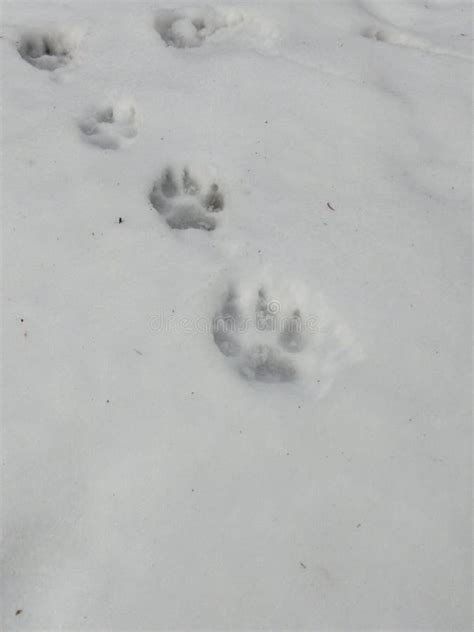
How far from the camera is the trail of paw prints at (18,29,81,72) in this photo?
234 cm

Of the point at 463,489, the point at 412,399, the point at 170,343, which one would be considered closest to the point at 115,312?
the point at 170,343

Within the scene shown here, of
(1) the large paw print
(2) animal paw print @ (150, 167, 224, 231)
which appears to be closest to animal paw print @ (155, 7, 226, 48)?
(2) animal paw print @ (150, 167, 224, 231)

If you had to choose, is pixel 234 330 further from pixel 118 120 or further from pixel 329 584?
pixel 118 120

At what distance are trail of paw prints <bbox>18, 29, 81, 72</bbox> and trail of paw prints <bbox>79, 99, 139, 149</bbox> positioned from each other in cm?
36

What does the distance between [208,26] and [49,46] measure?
68 cm

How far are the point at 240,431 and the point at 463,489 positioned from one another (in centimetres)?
57

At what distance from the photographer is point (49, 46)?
7.91ft

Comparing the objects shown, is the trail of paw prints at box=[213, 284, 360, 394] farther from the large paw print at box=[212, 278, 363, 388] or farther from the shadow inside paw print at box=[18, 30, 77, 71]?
the shadow inside paw print at box=[18, 30, 77, 71]

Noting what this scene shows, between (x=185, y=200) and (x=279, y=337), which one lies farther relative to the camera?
(x=185, y=200)

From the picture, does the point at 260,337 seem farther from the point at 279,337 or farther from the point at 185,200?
the point at 185,200

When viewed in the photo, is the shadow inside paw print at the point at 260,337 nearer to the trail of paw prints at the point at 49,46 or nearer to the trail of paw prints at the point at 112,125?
the trail of paw prints at the point at 112,125

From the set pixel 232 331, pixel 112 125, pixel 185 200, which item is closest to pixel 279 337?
pixel 232 331

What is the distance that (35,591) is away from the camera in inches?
51.2

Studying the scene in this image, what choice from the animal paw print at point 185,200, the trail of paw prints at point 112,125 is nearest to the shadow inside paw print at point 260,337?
the animal paw print at point 185,200
